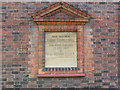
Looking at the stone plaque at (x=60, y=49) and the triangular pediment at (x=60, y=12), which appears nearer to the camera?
the triangular pediment at (x=60, y=12)

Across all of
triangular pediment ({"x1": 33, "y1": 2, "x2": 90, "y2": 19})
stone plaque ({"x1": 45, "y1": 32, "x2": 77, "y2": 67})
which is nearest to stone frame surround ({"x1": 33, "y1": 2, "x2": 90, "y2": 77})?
triangular pediment ({"x1": 33, "y1": 2, "x2": 90, "y2": 19})

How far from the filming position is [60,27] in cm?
441

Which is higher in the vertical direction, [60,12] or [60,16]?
[60,12]

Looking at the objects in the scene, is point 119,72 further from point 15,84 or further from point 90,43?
point 15,84

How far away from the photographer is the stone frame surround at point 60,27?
4.34m

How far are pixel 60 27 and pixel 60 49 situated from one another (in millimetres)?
767

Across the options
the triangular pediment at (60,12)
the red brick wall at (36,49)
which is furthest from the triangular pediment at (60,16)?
the red brick wall at (36,49)

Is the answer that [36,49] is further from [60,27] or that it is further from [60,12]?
[60,12]

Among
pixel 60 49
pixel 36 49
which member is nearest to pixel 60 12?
pixel 60 49

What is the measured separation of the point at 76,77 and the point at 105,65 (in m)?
1.10

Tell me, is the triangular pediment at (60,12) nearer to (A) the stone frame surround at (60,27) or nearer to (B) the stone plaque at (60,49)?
(A) the stone frame surround at (60,27)

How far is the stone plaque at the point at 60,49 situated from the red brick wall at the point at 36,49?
387 millimetres

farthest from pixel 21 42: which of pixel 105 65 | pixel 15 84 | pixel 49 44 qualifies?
pixel 105 65

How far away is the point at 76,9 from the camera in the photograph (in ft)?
14.4
